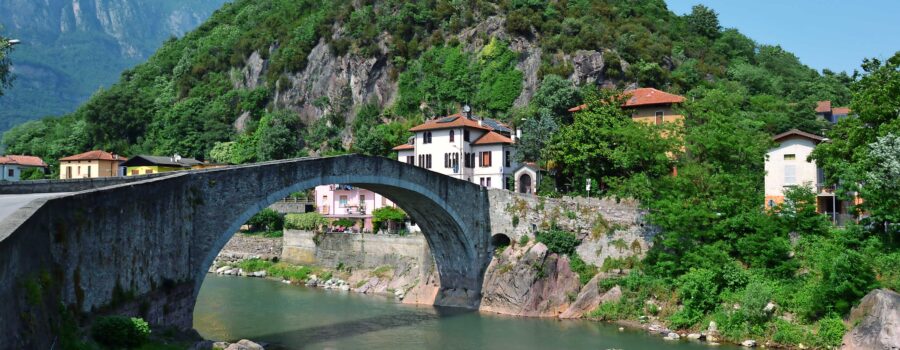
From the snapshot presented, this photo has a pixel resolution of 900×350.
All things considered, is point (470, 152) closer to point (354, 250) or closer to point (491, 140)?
point (491, 140)

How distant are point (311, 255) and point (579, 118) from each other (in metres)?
23.6

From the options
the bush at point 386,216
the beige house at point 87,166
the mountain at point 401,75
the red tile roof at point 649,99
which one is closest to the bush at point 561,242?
the red tile roof at point 649,99

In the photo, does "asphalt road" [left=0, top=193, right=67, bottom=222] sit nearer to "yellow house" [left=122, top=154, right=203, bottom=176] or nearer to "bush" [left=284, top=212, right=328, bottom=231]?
"bush" [left=284, top=212, right=328, bottom=231]

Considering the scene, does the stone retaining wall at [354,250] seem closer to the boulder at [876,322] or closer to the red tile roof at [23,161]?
the boulder at [876,322]

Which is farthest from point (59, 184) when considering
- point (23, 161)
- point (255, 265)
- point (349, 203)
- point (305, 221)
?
point (23, 161)

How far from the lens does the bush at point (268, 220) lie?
222 ft

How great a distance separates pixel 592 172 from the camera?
159 feet

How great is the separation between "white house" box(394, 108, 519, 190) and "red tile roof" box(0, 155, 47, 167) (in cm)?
5376

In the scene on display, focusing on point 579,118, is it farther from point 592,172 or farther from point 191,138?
point 191,138

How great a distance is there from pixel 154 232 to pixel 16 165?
7180 cm

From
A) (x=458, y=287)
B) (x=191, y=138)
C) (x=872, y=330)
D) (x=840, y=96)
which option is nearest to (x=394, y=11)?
(x=191, y=138)

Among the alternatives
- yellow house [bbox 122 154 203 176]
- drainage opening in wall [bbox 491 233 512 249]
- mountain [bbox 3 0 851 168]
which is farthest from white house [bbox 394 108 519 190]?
yellow house [bbox 122 154 203 176]

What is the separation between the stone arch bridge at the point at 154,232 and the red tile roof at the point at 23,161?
6126 cm

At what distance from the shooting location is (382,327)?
37719 mm
